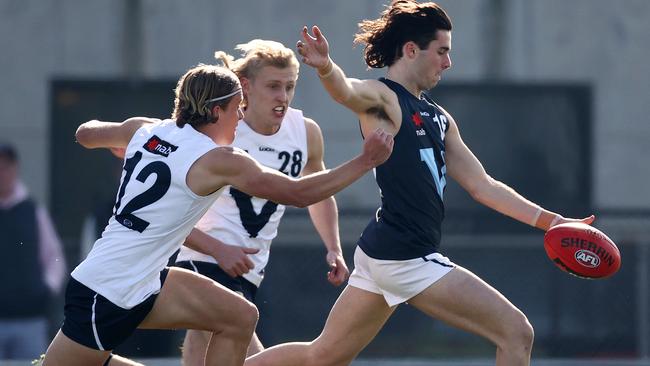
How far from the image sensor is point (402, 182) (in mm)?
5594

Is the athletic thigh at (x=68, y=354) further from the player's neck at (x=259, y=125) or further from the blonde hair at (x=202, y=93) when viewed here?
the player's neck at (x=259, y=125)

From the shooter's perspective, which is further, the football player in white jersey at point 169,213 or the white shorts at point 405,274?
the white shorts at point 405,274

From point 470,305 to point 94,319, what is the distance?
1.56m

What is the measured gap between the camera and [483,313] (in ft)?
17.8

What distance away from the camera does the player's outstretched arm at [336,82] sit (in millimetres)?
5168

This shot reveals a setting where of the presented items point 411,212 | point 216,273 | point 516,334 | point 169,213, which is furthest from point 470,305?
point 169,213

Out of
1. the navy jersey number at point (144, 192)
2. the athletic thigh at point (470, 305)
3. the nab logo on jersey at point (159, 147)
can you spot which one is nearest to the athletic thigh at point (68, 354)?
the navy jersey number at point (144, 192)

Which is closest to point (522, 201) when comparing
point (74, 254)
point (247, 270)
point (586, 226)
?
point (586, 226)

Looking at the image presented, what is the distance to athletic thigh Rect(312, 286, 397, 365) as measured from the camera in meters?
5.71

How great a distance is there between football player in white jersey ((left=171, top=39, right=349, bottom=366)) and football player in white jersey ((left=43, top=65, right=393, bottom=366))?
0.71 m

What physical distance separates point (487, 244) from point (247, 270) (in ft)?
14.1

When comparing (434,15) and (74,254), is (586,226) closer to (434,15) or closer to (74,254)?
(434,15)

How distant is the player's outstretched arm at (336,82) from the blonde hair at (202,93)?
12.9 inches

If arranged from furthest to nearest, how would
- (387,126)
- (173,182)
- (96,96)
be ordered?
1. (96,96)
2. (387,126)
3. (173,182)
